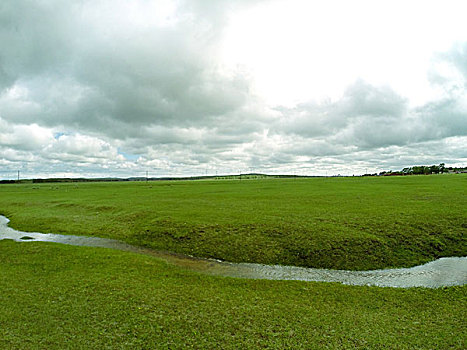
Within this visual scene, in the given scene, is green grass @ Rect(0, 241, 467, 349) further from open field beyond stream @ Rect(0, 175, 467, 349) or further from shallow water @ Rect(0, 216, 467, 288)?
shallow water @ Rect(0, 216, 467, 288)

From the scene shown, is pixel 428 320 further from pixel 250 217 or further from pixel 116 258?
pixel 250 217

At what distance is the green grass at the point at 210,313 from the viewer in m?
9.31

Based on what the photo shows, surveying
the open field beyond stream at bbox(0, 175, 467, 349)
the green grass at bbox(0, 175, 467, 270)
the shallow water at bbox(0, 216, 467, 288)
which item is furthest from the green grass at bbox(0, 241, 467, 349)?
the green grass at bbox(0, 175, 467, 270)

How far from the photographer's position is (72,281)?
571 inches

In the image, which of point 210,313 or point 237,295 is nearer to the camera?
point 210,313

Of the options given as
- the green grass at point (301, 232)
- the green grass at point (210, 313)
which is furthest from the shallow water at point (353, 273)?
the green grass at point (210, 313)

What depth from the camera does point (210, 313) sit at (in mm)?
11172

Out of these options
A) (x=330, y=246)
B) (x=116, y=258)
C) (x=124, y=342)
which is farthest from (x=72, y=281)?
(x=330, y=246)

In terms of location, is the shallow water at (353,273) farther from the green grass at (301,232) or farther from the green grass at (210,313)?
→ the green grass at (210,313)

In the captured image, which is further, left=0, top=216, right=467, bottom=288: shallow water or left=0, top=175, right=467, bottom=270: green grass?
left=0, top=175, right=467, bottom=270: green grass

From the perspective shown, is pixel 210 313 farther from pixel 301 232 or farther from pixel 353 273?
pixel 301 232

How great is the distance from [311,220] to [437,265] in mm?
10914

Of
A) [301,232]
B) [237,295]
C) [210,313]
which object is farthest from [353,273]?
[210,313]

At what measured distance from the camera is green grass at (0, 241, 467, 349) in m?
9.31
